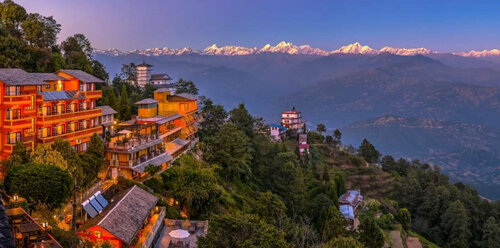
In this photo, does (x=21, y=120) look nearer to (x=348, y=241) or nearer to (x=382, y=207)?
(x=348, y=241)

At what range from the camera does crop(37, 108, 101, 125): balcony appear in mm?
34656

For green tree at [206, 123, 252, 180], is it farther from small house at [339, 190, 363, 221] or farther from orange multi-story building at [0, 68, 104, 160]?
small house at [339, 190, 363, 221]

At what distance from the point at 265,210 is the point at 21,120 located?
20470 millimetres

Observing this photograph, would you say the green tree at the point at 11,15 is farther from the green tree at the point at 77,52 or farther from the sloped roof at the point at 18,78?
the sloped roof at the point at 18,78

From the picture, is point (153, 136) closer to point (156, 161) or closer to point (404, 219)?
point (156, 161)

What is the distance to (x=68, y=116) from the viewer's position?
37469 mm

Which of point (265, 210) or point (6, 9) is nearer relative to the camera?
point (265, 210)

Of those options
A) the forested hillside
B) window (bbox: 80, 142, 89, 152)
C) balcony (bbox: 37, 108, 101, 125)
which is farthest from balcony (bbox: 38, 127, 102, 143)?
the forested hillside

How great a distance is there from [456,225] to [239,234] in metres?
52.3

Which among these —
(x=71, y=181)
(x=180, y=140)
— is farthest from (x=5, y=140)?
(x=180, y=140)

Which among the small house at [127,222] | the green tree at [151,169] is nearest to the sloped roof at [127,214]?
the small house at [127,222]

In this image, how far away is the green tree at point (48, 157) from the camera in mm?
28219

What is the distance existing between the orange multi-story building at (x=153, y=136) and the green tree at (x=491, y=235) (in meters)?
45.4

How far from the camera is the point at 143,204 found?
2948cm
